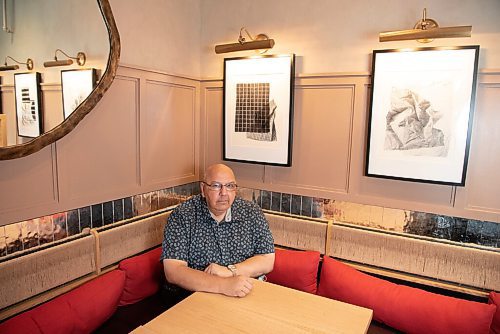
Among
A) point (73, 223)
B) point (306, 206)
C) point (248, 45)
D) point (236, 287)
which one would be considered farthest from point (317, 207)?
point (73, 223)

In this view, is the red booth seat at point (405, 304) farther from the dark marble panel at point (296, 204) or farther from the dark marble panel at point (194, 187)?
the dark marble panel at point (194, 187)

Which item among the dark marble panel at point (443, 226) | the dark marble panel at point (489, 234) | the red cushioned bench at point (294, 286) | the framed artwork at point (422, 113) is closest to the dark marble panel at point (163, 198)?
the red cushioned bench at point (294, 286)

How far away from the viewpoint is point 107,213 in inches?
89.2

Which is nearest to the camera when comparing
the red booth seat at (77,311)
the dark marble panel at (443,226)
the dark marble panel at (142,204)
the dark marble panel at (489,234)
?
the red booth seat at (77,311)

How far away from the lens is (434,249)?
2195 mm

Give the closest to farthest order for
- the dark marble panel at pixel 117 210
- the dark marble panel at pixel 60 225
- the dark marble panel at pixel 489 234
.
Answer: the dark marble panel at pixel 60 225
the dark marble panel at pixel 489 234
the dark marble panel at pixel 117 210

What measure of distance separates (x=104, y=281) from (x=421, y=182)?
196 cm

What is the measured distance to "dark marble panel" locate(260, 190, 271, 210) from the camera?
2.79 m

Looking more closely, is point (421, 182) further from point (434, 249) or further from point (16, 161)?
point (16, 161)

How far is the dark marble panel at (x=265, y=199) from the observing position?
2785 mm

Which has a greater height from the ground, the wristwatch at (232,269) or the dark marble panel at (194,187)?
the dark marble panel at (194,187)

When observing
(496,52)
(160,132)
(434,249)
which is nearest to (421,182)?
(434,249)

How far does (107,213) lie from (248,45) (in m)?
1.47

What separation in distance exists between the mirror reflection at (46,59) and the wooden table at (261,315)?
1.14m
